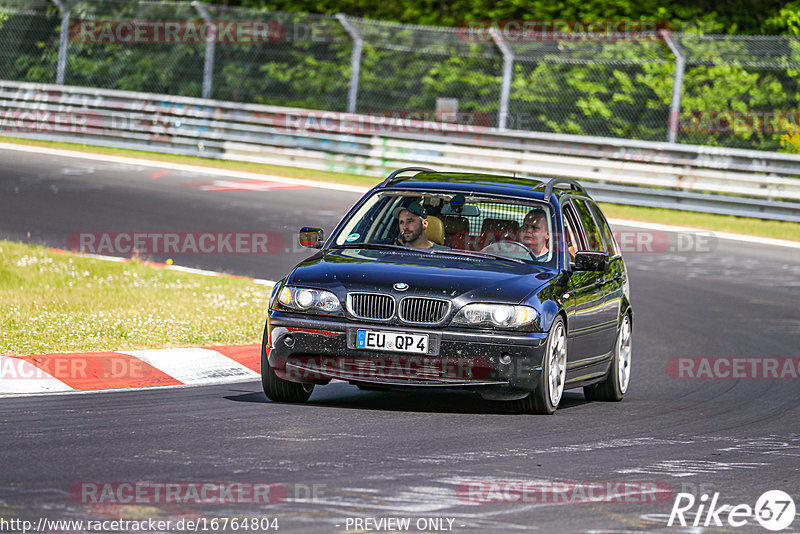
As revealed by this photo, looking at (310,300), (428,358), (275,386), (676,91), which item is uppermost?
(676,91)

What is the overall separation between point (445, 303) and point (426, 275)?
0.99 feet

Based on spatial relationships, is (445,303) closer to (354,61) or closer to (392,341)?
(392,341)

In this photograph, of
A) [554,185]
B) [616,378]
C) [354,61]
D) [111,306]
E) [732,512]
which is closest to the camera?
[732,512]

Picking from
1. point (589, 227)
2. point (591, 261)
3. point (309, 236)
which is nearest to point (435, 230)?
point (309, 236)

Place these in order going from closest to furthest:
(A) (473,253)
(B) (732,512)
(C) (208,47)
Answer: (B) (732,512), (A) (473,253), (C) (208,47)

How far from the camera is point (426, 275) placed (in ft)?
28.9

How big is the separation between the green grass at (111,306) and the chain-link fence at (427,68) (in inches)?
456

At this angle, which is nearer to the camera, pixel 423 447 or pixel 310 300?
pixel 423 447

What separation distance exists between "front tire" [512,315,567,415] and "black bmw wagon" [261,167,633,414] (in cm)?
1

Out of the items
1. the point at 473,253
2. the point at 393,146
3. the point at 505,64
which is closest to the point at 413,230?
the point at 473,253

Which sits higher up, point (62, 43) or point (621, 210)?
point (62, 43)

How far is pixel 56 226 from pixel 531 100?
11.1 m

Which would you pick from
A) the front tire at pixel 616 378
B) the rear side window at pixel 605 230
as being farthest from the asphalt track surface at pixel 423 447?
the rear side window at pixel 605 230

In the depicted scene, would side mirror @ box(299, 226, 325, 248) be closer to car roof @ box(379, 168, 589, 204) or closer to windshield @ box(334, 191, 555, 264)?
windshield @ box(334, 191, 555, 264)
